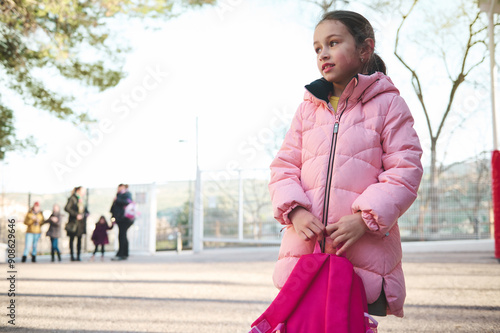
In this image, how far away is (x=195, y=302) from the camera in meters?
4.34

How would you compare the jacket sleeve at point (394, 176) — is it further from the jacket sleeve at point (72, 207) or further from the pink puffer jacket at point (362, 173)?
the jacket sleeve at point (72, 207)

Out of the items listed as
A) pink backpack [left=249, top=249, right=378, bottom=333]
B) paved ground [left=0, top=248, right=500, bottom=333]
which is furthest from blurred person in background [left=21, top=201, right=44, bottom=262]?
pink backpack [left=249, top=249, right=378, bottom=333]

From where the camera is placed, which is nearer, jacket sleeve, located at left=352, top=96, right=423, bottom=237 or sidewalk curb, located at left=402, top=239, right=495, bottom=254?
jacket sleeve, located at left=352, top=96, right=423, bottom=237

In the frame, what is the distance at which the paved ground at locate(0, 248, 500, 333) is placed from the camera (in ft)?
10.6

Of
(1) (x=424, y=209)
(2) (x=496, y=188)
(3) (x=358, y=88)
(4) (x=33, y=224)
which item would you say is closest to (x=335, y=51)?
(3) (x=358, y=88)

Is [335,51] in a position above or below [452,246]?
above

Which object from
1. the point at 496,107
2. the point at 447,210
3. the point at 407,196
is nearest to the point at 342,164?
the point at 407,196

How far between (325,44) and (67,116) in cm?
1044

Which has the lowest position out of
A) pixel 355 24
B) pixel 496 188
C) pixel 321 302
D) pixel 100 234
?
pixel 100 234

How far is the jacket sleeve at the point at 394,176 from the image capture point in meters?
1.51

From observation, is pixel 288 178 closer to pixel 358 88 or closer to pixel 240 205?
pixel 358 88

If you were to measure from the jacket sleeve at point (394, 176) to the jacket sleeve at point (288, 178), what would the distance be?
200 millimetres

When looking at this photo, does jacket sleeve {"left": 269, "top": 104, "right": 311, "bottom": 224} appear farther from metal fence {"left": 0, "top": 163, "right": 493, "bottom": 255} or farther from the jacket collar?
metal fence {"left": 0, "top": 163, "right": 493, "bottom": 255}

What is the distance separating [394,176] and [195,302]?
315 centimetres
